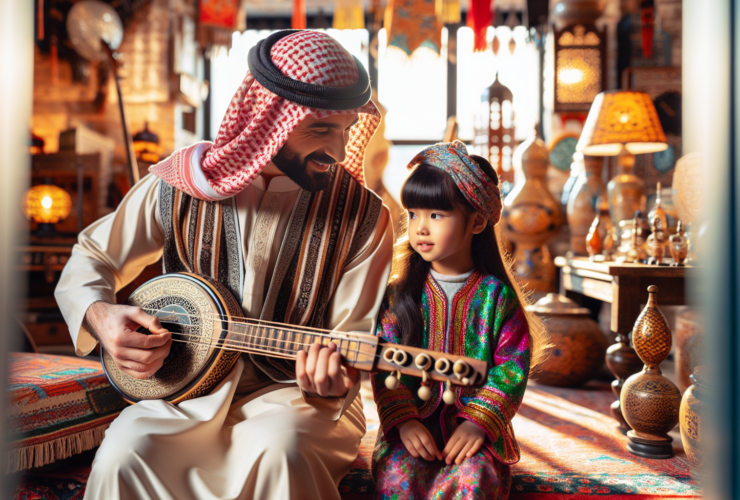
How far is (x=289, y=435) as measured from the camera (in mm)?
1146

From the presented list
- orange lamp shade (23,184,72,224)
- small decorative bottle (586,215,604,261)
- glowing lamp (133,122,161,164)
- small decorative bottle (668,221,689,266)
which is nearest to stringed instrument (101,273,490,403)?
small decorative bottle (668,221,689,266)

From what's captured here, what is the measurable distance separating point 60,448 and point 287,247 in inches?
33.4

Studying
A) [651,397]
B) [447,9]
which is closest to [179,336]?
[651,397]

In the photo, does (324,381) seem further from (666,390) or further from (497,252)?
(666,390)

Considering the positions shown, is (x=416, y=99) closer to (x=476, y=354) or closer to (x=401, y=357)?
(x=476, y=354)

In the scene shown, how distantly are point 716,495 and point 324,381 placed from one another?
2.23ft

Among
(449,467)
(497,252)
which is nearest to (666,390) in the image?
(497,252)

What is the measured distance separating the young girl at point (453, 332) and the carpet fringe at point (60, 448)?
856 mm

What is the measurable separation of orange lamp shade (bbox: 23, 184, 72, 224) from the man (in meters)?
4.58

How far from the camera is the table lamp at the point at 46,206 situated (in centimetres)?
533

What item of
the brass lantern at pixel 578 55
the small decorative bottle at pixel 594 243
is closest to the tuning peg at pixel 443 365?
the small decorative bottle at pixel 594 243

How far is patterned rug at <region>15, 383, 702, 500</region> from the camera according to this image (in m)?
1.51

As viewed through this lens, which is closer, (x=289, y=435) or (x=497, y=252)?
(x=289, y=435)

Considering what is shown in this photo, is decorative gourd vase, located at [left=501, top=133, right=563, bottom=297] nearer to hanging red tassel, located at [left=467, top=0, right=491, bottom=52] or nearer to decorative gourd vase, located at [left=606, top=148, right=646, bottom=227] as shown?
decorative gourd vase, located at [left=606, top=148, right=646, bottom=227]
